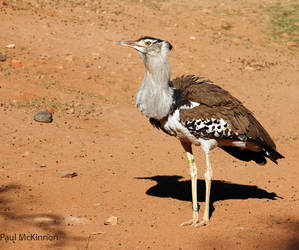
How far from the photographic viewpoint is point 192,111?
19.7 ft

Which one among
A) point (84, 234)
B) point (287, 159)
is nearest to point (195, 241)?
point (84, 234)

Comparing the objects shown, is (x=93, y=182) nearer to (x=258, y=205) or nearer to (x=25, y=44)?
(x=258, y=205)

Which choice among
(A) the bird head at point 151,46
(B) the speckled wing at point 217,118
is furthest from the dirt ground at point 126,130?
(A) the bird head at point 151,46

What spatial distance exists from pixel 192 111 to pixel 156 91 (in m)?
0.48

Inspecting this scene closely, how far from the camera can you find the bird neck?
5906 millimetres

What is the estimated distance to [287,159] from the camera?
8.95m

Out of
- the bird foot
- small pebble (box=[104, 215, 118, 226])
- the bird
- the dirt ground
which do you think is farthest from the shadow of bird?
small pebble (box=[104, 215, 118, 226])

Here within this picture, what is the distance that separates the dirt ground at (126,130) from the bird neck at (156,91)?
129 cm

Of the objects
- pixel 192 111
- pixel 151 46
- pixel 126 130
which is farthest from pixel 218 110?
pixel 126 130

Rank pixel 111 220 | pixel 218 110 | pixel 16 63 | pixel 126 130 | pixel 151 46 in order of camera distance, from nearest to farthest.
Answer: pixel 111 220 < pixel 151 46 < pixel 218 110 < pixel 126 130 < pixel 16 63

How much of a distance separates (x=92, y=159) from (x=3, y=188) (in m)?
1.86

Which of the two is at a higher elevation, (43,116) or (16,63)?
(16,63)

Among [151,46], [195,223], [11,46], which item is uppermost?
[151,46]

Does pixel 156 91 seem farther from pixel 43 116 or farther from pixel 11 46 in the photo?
pixel 11 46
